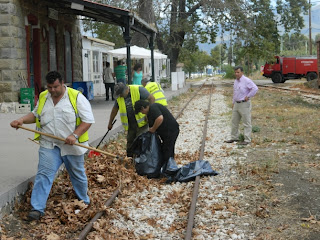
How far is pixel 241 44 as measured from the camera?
33750 millimetres

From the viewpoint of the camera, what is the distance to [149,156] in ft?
25.5

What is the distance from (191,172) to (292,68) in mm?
39111

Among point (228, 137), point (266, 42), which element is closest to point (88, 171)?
point (228, 137)

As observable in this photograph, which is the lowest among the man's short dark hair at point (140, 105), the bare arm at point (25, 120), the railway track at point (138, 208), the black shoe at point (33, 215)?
the railway track at point (138, 208)

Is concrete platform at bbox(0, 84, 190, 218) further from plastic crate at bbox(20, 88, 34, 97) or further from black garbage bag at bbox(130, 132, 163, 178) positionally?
black garbage bag at bbox(130, 132, 163, 178)

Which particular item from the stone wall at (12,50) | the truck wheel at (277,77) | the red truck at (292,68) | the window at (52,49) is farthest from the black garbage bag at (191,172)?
the truck wheel at (277,77)

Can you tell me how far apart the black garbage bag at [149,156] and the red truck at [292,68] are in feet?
126

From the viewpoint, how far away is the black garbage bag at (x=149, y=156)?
7742mm

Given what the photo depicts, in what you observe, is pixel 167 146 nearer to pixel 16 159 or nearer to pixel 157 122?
pixel 157 122

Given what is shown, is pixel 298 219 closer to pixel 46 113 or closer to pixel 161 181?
pixel 161 181

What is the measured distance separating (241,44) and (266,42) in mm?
3584

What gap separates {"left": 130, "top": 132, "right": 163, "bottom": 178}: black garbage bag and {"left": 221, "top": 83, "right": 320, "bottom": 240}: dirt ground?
136 centimetres

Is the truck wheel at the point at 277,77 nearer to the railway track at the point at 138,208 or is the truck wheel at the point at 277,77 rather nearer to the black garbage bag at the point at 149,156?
the railway track at the point at 138,208

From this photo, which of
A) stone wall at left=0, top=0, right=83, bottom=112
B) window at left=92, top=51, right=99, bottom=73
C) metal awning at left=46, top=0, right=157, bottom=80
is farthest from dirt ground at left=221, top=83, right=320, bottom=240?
window at left=92, top=51, right=99, bottom=73
